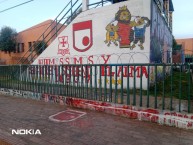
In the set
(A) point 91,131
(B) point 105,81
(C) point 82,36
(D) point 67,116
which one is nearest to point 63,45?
(C) point 82,36

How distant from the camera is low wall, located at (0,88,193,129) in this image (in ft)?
13.4

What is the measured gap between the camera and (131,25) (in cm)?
861

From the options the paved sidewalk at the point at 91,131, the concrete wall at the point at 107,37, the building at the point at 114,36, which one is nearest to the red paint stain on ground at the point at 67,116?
the paved sidewalk at the point at 91,131

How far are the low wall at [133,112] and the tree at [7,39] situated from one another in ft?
79.8

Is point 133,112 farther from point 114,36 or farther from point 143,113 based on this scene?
point 114,36

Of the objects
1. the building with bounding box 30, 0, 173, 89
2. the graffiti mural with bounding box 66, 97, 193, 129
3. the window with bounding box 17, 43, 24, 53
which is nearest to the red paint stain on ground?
the graffiti mural with bounding box 66, 97, 193, 129

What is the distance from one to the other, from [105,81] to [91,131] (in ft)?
5.97

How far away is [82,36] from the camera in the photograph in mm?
10430

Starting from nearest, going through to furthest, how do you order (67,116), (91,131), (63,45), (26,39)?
1. (91,131)
2. (67,116)
3. (63,45)
4. (26,39)

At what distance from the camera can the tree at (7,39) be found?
2747cm

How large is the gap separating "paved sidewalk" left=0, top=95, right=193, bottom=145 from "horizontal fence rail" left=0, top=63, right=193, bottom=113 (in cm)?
69

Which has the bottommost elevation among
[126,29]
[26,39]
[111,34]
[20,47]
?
[111,34]

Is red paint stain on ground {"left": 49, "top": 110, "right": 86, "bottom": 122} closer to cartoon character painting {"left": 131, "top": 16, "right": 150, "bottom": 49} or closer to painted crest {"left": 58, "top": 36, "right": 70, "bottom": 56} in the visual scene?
cartoon character painting {"left": 131, "top": 16, "right": 150, "bottom": 49}

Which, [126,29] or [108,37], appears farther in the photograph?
[108,37]
